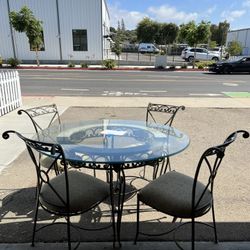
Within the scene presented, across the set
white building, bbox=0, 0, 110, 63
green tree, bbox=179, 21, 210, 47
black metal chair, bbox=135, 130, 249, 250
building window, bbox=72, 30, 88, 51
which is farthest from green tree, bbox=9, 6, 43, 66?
black metal chair, bbox=135, 130, 249, 250

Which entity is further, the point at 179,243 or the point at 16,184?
the point at 16,184

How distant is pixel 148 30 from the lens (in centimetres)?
5506

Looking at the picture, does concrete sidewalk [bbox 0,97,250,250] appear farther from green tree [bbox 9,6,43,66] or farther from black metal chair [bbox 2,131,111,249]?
green tree [bbox 9,6,43,66]

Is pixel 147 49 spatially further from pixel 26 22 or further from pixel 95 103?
pixel 95 103

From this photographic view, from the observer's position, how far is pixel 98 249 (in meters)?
2.60

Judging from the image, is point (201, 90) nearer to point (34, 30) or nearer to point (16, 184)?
point (16, 184)

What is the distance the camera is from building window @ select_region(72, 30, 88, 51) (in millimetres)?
26703

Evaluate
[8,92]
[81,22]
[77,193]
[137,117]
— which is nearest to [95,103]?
[137,117]

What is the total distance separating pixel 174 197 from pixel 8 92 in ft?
21.6

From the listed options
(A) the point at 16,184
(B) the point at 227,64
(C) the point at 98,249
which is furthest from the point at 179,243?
(B) the point at 227,64

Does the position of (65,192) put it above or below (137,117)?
above

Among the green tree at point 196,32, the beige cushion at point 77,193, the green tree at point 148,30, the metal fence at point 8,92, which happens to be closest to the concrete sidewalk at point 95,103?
the metal fence at point 8,92

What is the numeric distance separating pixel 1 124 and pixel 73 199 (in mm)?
4829

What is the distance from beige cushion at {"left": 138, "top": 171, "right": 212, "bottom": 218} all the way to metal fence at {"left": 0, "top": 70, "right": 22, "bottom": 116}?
5.92m
